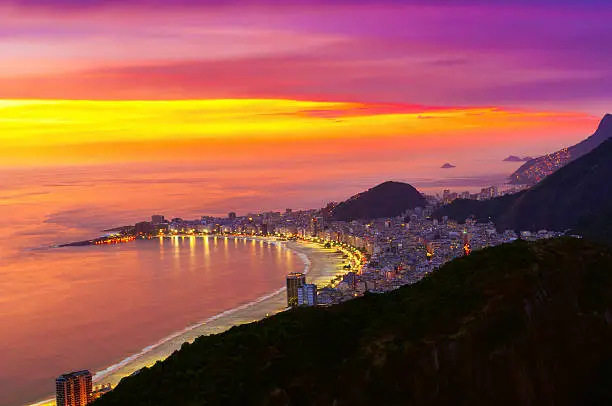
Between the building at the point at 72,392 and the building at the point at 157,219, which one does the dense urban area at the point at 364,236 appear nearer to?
the building at the point at 157,219

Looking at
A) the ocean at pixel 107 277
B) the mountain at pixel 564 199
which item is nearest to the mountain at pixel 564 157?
the ocean at pixel 107 277

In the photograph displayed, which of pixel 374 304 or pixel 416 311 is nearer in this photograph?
pixel 416 311

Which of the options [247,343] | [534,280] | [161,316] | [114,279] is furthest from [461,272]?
[114,279]

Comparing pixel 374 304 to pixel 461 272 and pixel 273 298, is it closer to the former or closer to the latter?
pixel 461 272

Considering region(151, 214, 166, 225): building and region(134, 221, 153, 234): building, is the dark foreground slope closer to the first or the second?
region(134, 221, 153, 234): building

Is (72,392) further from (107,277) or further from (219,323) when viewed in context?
(107,277)

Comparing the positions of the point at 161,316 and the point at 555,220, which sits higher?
the point at 555,220

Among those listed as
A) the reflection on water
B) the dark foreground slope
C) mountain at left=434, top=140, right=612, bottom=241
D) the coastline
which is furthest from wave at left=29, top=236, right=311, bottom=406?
mountain at left=434, top=140, right=612, bottom=241
